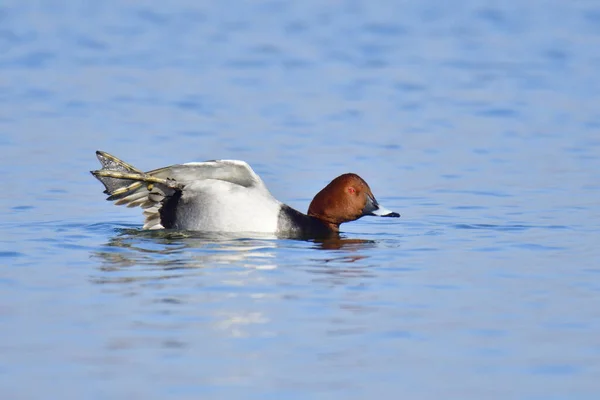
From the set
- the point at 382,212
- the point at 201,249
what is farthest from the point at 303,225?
the point at 201,249

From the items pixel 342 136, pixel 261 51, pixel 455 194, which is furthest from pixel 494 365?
pixel 261 51

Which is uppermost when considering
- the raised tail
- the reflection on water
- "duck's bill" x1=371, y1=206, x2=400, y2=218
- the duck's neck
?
the raised tail

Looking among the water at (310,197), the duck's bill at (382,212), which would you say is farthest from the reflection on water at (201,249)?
the duck's bill at (382,212)

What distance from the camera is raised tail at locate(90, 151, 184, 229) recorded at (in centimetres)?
1011

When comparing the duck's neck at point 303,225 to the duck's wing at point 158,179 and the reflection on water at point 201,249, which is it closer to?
the reflection on water at point 201,249

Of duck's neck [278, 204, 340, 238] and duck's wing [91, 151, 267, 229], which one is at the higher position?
duck's wing [91, 151, 267, 229]

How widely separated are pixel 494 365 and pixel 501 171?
6808 mm

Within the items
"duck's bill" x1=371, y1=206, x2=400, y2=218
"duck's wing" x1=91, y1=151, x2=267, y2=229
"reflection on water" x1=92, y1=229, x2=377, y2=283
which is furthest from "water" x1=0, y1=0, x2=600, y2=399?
"duck's wing" x1=91, y1=151, x2=267, y2=229

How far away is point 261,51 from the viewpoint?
67.5 ft

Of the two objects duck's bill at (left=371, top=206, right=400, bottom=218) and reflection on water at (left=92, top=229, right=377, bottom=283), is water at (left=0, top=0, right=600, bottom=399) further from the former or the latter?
duck's bill at (left=371, top=206, right=400, bottom=218)

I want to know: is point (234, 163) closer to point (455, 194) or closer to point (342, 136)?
point (455, 194)

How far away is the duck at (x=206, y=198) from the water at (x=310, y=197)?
0.79 feet

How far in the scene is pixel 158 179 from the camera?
10078mm

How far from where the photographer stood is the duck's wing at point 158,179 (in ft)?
33.0
